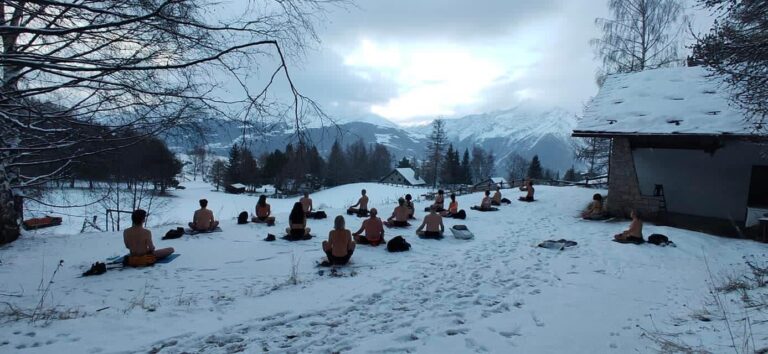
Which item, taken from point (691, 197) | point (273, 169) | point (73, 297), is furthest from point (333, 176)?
point (73, 297)

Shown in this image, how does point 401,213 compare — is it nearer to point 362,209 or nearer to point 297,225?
point 362,209

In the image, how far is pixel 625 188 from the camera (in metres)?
12.7

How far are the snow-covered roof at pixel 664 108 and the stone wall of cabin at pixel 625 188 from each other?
3.17 ft

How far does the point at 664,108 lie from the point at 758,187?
11.9 ft

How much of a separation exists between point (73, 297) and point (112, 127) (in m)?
2.62

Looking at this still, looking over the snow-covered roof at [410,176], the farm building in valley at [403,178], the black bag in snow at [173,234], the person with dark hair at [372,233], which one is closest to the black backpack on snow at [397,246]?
the person with dark hair at [372,233]

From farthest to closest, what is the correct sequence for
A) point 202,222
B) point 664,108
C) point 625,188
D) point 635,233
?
1. point 664,108
2. point 625,188
3. point 202,222
4. point 635,233

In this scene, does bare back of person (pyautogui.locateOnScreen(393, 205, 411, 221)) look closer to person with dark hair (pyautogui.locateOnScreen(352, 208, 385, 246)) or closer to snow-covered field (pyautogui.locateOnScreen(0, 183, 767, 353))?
snow-covered field (pyautogui.locateOnScreen(0, 183, 767, 353))

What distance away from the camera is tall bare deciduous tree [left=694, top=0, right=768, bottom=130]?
6.05 meters

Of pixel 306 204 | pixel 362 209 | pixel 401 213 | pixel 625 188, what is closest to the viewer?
pixel 401 213

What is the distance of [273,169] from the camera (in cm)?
5819

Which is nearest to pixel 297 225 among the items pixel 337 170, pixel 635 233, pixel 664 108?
pixel 635 233

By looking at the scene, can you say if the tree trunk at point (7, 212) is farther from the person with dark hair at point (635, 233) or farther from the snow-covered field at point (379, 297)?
the person with dark hair at point (635, 233)

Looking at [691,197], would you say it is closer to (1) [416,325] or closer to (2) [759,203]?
(2) [759,203]
